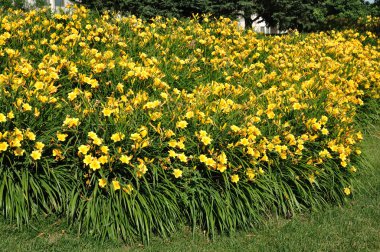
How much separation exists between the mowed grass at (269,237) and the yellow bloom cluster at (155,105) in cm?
46

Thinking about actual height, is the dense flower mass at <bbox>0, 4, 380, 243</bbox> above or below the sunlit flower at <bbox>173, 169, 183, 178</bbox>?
above

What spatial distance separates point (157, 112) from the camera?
4324mm

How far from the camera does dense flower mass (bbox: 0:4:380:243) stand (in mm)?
4027

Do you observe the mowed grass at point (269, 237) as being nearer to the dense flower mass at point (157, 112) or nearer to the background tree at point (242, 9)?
the dense flower mass at point (157, 112)

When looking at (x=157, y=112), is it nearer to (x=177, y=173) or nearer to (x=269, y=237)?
(x=177, y=173)

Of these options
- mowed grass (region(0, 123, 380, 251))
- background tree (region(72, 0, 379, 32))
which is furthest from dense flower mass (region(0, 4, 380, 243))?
background tree (region(72, 0, 379, 32))

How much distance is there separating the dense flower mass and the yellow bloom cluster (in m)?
0.01

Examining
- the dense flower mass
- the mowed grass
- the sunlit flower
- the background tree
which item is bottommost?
the mowed grass

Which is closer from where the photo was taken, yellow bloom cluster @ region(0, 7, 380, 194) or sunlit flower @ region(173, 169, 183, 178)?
sunlit flower @ region(173, 169, 183, 178)

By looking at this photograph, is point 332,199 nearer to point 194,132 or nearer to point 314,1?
point 194,132

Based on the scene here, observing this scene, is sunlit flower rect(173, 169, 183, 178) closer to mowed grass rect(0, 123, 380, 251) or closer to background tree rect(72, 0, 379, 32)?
mowed grass rect(0, 123, 380, 251)

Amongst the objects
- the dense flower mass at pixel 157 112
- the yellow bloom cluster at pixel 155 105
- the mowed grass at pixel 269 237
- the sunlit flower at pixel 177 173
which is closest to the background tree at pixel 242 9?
the yellow bloom cluster at pixel 155 105

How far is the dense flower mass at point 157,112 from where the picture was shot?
13.2ft

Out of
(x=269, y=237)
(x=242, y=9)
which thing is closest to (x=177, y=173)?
(x=269, y=237)
